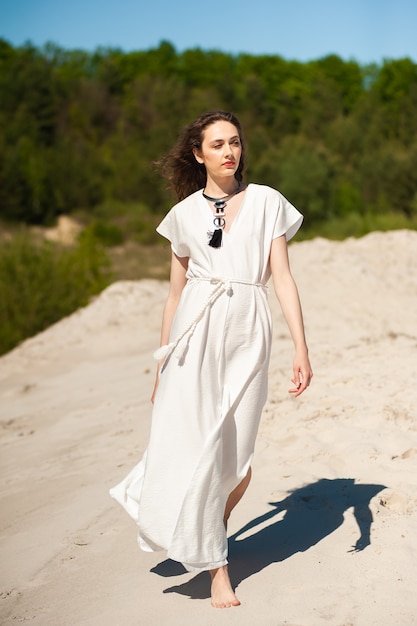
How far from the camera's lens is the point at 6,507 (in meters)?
4.54

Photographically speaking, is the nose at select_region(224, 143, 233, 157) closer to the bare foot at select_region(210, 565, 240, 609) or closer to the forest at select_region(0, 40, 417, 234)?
the bare foot at select_region(210, 565, 240, 609)

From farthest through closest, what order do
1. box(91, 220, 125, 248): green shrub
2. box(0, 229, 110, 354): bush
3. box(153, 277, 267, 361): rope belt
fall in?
box(91, 220, 125, 248): green shrub
box(0, 229, 110, 354): bush
box(153, 277, 267, 361): rope belt

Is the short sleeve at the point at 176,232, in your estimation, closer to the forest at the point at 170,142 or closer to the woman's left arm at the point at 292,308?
the woman's left arm at the point at 292,308

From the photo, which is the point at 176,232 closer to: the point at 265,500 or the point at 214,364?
the point at 214,364

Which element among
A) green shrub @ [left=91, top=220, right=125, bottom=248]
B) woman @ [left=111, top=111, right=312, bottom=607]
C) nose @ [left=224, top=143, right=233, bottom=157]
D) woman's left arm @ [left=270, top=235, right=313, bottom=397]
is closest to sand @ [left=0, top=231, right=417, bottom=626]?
woman @ [left=111, top=111, right=312, bottom=607]

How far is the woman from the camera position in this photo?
9.22ft

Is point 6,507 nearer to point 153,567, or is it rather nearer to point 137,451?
point 137,451

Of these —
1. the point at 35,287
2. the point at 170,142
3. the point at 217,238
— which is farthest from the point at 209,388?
the point at 170,142

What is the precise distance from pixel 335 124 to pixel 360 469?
35484 mm

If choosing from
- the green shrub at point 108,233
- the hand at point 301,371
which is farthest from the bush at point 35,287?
the green shrub at point 108,233

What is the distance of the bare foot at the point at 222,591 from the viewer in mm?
2871

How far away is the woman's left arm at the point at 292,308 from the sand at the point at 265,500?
75 cm

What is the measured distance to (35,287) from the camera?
11.0 metres

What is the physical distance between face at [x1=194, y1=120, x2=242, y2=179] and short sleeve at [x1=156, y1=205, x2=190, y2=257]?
0.21 metres
